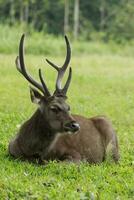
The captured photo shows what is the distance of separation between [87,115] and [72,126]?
4979 mm

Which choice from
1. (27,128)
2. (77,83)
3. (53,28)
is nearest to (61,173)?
(27,128)

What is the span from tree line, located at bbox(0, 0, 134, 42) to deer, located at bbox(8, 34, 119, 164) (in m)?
40.7

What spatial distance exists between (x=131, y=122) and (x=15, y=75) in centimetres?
687

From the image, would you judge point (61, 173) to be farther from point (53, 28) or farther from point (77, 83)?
point (53, 28)

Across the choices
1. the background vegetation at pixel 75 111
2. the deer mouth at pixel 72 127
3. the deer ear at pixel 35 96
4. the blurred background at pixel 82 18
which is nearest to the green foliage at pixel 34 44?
the background vegetation at pixel 75 111

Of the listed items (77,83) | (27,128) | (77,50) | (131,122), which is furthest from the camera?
(77,50)

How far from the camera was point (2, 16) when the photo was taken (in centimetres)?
5309

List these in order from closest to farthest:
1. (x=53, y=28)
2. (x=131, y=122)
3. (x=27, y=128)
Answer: (x=27, y=128) → (x=131, y=122) → (x=53, y=28)

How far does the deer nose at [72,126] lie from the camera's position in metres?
7.63

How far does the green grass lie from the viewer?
662 centimetres

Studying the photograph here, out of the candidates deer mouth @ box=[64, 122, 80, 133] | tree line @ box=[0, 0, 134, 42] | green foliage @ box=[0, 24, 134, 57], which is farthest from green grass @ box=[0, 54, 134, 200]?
tree line @ box=[0, 0, 134, 42]

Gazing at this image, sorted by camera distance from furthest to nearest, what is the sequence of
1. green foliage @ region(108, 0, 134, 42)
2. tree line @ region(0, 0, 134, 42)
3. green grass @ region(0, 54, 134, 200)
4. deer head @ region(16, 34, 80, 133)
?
tree line @ region(0, 0, 134, 42), green foliage @ region(108, 0, 134, 42), deer head @ region(16, 34, 80, 133), green grass @ region(0, 54, 134, 200)

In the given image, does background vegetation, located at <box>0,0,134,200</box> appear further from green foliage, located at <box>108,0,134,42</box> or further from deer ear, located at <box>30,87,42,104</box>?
green foliage, located at <box>108,0,134,42</box>

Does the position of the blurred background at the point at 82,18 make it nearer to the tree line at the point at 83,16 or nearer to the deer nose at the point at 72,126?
the tree line at the point at 83,16
